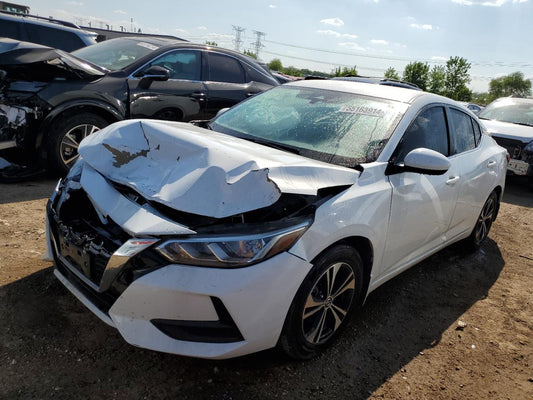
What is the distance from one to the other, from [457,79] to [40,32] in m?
50.6

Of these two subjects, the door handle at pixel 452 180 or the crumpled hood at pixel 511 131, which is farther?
the crumpled hood at pixel 511 131

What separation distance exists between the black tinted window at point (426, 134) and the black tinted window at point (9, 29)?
7544 mm

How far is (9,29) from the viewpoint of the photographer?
7.49 m

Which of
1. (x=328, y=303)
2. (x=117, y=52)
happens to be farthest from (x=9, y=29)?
(x=328, y=303)

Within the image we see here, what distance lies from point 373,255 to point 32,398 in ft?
6.38

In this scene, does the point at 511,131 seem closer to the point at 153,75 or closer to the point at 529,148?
the point at 529,148

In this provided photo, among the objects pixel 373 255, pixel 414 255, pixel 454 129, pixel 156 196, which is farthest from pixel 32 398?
pixel 454 129

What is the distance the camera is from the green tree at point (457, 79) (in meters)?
48.8

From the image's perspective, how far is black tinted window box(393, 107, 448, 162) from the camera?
9.38 feet

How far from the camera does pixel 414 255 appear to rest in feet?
10.4

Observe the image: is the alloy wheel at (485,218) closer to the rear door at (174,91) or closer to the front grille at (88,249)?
the front grille at (88,249)

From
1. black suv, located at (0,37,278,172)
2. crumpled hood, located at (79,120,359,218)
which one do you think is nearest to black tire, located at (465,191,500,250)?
crumpled hood, located at (79,120,359,218)

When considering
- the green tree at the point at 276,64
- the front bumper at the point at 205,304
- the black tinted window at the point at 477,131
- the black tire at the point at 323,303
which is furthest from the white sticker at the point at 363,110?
the green tree at the point at 276,64

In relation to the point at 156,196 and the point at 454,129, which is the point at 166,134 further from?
the point at 454,129
